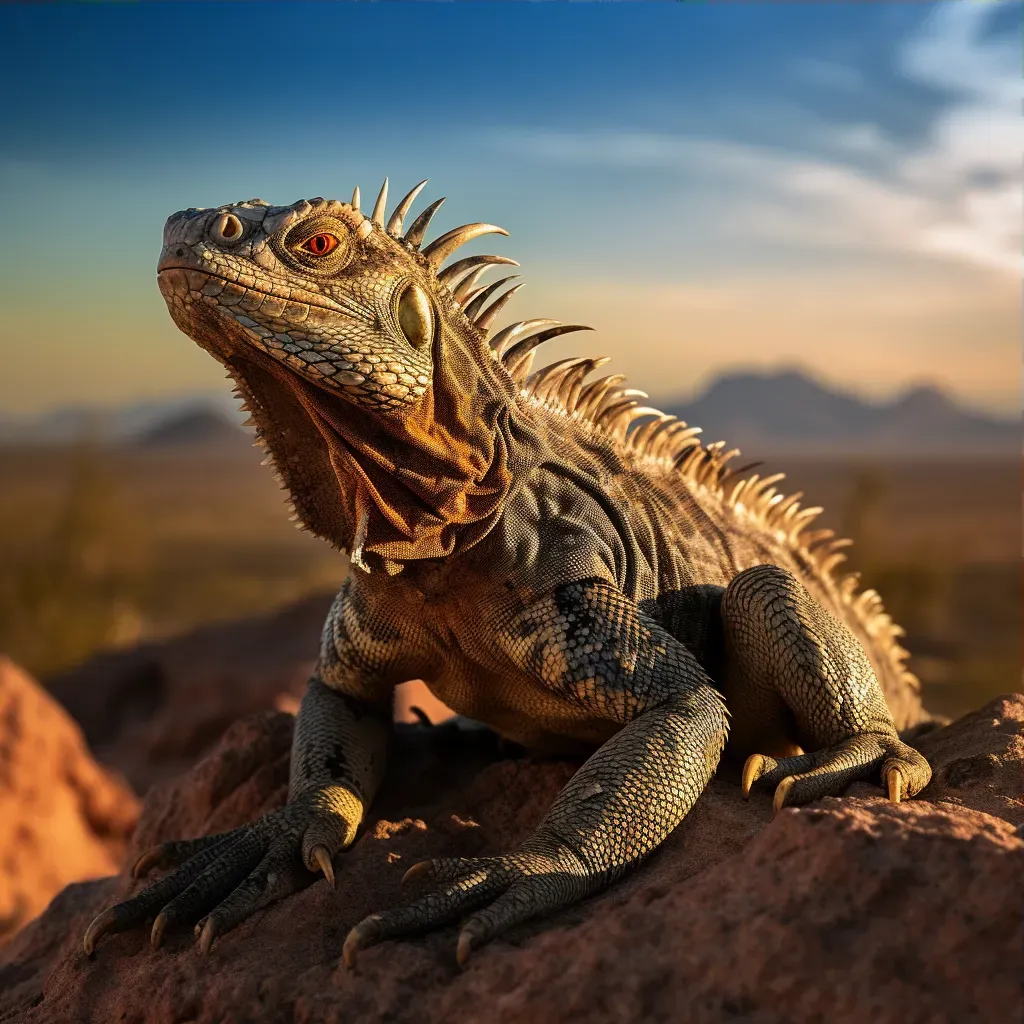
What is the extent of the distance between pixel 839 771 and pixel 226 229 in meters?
2.98

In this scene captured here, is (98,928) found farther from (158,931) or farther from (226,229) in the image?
(226,229)

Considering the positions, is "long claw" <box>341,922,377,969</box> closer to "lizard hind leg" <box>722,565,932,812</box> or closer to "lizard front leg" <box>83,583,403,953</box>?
"lizard front leg" <box>83,583,403,953</box>

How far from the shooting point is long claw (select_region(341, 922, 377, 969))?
3191 mm

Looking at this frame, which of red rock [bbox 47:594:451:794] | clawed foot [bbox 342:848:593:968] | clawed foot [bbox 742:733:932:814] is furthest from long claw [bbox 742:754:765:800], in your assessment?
red rock [bbox 47:594:451:794]

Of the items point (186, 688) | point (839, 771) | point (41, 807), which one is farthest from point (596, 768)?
point (186, 688)

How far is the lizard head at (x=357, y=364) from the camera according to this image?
11.8 feet

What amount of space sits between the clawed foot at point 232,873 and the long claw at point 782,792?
5.30 ft

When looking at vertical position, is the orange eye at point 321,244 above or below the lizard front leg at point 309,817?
above

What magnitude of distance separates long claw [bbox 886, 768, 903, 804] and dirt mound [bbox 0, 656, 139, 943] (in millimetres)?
6329

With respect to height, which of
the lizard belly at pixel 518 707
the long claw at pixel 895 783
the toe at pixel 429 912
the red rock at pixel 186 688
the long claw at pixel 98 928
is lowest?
the red rock at pixel 186 688

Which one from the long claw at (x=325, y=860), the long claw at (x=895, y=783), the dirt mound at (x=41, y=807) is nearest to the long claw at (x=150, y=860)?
the long claw at (x=325, y=860)

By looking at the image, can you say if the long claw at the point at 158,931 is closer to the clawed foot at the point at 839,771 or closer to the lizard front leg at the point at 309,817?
the lizard front leg at the point at 309,817

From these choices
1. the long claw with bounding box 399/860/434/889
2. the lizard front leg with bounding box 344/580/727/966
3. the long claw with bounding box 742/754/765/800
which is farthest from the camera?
the long claw with bounding box 742/754/765/800

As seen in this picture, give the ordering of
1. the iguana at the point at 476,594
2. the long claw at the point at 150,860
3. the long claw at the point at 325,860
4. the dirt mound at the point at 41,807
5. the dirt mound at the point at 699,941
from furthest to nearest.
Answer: the dirt mound at the point at 41,807
the long claw at the point at 150,860
the long claw at the point at 325,860
the iguana at the point at 476,594
the dirt mound at the point at 699,941
